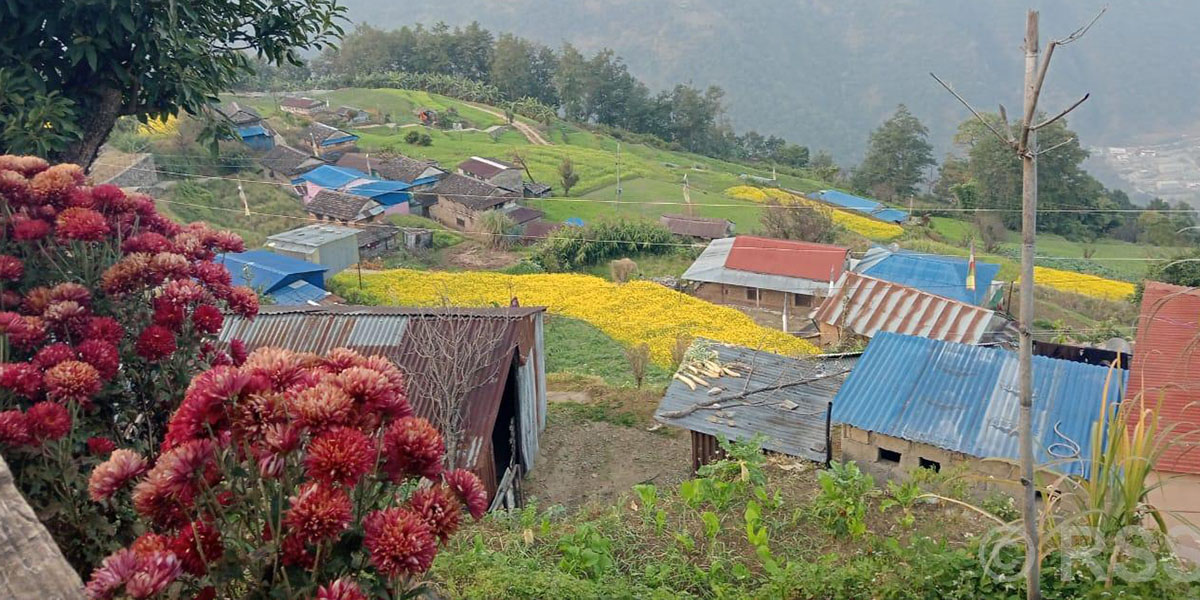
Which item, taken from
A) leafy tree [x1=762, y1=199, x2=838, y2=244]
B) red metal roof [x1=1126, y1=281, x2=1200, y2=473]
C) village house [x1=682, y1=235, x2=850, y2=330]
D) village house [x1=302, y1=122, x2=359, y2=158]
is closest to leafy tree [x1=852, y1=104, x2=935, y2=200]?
leafy tree [x1=762, y1=199, x2=838, y2=244]

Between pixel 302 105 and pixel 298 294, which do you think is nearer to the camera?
pixel 298 294

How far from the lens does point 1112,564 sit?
Answer: 3268 millimetres

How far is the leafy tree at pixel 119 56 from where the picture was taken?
16.5 ft

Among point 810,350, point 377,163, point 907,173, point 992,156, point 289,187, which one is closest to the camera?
point 810,350

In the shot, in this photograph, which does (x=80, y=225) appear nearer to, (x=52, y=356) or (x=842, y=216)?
(x=52, y=356)

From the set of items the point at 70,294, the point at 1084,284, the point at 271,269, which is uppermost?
the point at 70,294

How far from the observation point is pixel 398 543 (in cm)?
202

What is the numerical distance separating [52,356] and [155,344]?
336 mm

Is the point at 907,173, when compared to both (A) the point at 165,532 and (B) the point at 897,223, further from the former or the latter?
(A) the point at 165,532

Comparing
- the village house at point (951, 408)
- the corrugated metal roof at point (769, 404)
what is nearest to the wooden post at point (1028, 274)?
the corrugated metal roof at point (769, 404)

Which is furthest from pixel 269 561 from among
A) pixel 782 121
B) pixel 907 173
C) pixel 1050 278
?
pixel 782 121

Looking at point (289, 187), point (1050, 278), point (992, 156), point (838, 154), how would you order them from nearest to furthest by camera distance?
point (1050, 278), point (289, 187), point (992, 156), point (838, 154)

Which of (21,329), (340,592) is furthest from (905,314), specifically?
(340,592)

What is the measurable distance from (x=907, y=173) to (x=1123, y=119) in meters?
49.1
